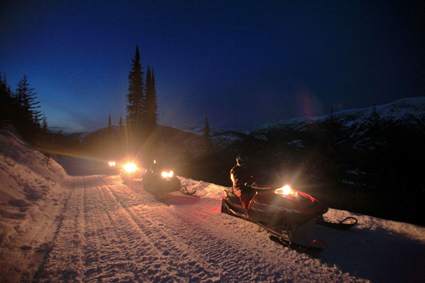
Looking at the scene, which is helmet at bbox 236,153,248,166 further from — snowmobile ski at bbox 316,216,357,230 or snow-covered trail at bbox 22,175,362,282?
snowmobile ski at bbox 316,216,357,230

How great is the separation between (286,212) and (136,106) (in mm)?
28999

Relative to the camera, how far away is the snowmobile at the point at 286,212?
11.5 ft

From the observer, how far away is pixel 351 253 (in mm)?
3354

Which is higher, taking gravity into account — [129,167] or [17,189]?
[129,167]

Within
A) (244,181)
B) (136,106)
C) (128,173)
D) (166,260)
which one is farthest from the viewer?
(136,106)

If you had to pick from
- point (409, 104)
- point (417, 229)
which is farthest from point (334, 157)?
point (409, 104)

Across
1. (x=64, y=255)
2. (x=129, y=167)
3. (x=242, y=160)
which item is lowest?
(x=64, y=255)

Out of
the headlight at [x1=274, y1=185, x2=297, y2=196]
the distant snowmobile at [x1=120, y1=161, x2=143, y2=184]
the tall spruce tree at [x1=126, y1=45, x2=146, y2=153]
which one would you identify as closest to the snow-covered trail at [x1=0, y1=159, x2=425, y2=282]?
the headlight at [x1=274, y1=185, x2=297, y2=196]

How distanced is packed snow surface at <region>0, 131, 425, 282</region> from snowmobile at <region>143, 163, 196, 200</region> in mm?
1926

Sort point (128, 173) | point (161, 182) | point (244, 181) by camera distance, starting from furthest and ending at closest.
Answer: point (128, 173), point (161, 182), point (244, 181)

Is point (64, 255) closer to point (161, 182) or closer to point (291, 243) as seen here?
point (291, 243)

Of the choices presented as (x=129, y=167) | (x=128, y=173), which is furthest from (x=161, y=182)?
(x=129, y=167)

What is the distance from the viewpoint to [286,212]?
3641 mm

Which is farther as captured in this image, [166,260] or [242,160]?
[242,160]
